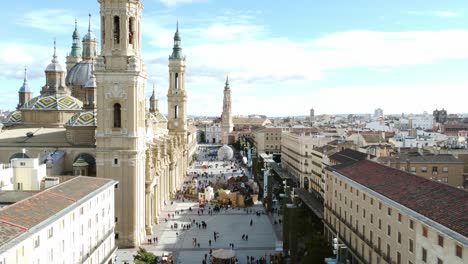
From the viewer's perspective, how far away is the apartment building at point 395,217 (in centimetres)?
2588

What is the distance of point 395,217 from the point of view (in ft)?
106

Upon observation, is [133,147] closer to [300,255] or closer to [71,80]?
[300,255]

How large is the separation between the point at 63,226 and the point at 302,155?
61424mm

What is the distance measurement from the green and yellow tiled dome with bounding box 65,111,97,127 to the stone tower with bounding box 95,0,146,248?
7.43 m

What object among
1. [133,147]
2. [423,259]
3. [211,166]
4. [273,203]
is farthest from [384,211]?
[211,166]

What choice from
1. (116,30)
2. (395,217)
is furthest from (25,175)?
(395,217)

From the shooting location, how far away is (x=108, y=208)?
3856 centimetres

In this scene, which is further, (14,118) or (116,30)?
(14,118)

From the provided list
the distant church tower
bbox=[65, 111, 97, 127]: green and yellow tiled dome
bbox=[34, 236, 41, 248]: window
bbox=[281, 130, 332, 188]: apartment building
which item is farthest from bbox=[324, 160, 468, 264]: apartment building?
the distant church tower

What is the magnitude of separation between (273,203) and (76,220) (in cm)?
4297

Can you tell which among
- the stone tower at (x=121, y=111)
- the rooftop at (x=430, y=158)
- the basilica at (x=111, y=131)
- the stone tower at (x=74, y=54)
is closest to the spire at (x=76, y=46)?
the stone tower at (x=74, y=54)

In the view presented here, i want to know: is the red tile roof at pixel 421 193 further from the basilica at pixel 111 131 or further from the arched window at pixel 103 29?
the arched window at pixel 103 29

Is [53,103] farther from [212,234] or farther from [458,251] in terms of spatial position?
[458,251]

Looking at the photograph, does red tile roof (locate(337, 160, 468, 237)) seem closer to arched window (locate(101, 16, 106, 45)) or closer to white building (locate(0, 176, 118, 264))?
white building (locate(0, 176, 118, 264))
